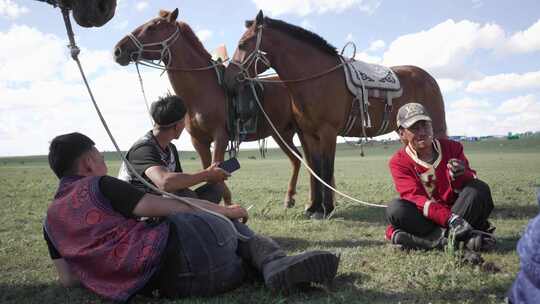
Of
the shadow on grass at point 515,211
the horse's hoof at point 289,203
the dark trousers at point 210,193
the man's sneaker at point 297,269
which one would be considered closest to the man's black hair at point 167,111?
the dark trousers at point 210,193

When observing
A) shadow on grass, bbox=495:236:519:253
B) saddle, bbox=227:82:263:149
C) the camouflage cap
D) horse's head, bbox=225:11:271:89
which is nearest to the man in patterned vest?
the camouflage cap

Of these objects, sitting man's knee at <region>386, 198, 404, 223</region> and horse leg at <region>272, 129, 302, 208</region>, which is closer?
sitting man's knee at <region>386, 198, 404, 223</region>

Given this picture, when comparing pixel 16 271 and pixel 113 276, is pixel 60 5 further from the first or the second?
pixel 16 271

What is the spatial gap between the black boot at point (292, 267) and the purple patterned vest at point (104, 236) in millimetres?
634

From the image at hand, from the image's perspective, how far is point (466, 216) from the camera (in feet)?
12.3

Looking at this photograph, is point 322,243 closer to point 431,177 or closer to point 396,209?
point 396,209

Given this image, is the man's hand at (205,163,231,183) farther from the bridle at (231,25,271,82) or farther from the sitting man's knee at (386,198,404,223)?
the bridle at (231,25,271,82)

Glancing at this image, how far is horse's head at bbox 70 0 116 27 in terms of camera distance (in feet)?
11.2

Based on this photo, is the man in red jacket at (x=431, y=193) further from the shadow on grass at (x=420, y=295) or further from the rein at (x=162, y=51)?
the rein at (x=162, y=51)

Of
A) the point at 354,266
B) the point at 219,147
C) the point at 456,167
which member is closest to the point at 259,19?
the point at 219,147

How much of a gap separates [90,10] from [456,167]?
3264mm

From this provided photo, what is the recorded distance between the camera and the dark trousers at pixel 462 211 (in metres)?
3.71

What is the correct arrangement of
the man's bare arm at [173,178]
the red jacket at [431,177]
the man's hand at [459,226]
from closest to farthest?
the man's bare arm at [173,178] → the man's hand at [459,226] → the red jacket at [431,177]

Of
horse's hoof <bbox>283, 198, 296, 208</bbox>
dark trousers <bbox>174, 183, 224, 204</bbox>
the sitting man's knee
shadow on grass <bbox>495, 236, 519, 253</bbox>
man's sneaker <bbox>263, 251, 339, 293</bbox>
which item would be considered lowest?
horse's hoof <bbox>283, 198, 296, 208</bbox>
